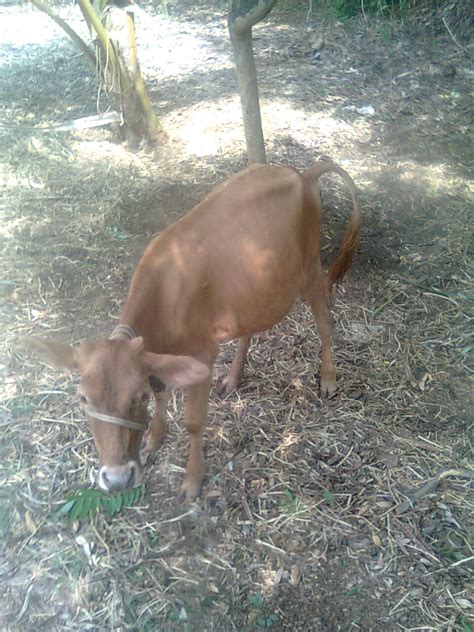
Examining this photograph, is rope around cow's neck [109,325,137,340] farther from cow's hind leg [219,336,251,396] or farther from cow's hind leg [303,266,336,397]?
cow's hind leg [303,266,336,397]

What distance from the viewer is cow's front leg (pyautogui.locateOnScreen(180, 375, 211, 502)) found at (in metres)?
3.33

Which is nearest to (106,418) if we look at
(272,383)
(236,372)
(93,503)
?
(93,503)

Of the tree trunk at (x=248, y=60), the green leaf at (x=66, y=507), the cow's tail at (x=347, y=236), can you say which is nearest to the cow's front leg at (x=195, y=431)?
the green leaf at (x=66, y=507)

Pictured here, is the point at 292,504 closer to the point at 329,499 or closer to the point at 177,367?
the point at 329,499

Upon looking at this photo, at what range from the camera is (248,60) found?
4629mm

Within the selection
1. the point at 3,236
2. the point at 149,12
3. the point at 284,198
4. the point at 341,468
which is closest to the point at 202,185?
the point at 3,236

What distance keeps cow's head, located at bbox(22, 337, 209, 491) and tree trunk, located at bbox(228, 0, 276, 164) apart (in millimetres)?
2780

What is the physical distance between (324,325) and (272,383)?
1.83ft

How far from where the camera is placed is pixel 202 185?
572cm

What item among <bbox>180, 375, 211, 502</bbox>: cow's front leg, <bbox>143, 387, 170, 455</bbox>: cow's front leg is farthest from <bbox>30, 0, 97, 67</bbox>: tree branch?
<bbox>180, 375, 211, 502</bbox>: cow's front leg

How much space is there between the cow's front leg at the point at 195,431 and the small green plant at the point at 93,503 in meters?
0.33

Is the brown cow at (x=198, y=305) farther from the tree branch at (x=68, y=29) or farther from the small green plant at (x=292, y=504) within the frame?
the tree branch at (x=68, y=29)

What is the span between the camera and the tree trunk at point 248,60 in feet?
13.5

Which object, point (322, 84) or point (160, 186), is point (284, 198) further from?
point (322, 84)
